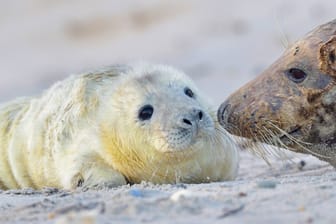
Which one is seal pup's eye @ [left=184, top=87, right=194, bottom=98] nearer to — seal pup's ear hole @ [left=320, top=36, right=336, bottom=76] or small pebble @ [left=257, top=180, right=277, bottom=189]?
seal pup's ear hole @ [left=320, top=36, right=336, bottom=76]

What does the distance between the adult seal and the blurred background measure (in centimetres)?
690

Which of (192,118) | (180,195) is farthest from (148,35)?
(180,195)

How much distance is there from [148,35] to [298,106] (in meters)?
11.6

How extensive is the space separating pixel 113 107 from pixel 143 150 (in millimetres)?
381

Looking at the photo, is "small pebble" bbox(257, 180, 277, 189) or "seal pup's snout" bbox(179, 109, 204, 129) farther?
"seal pup's snout" bbox(179, 109, 204, 129)

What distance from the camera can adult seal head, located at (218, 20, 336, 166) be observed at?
598cm

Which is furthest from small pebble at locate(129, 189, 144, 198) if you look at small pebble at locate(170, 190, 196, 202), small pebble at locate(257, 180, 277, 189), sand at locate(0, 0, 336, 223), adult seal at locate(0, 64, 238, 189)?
sand at locate(0, 0, 336, 223)

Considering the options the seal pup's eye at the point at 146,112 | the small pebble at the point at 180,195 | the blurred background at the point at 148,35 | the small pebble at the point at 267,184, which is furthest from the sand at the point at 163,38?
the small pebble at the point at 180,195

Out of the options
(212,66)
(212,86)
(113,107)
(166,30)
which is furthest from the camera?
(166,30)


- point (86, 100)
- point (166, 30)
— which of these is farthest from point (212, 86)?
point (86, 100)

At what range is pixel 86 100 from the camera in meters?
6.68

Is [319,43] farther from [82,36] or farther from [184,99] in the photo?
[82,36]

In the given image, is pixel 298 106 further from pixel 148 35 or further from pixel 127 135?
pixel 148 35

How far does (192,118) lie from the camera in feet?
19.7
